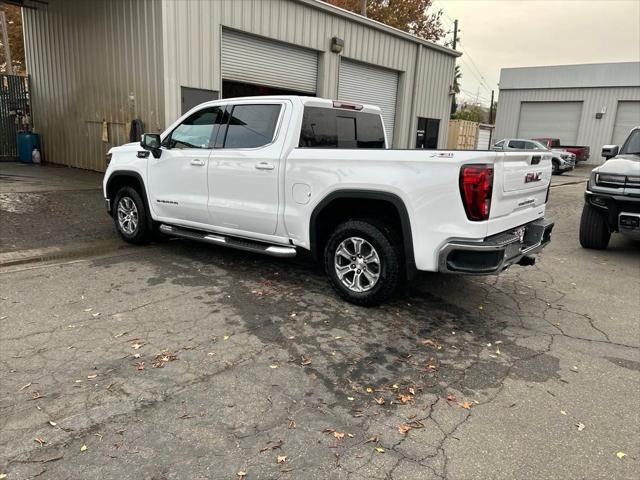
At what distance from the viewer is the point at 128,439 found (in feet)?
8.96

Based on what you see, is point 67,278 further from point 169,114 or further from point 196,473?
point 169,114

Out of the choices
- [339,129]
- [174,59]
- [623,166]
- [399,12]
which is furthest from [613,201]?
[399,12]

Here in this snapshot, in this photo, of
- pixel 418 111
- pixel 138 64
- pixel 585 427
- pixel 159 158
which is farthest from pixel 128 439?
pixel 418 111

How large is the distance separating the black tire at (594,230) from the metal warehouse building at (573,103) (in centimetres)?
2744

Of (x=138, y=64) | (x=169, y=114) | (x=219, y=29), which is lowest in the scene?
(x=169, y=114)

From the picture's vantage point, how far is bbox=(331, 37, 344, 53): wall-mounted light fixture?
1408cm

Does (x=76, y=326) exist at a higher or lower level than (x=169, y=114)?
lower

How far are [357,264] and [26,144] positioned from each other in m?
13.3

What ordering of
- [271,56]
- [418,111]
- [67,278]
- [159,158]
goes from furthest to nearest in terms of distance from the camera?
[418,111], [271,56], [159,158], [67,278]

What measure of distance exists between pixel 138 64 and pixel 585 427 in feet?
36.1

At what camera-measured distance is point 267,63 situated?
12820 mm

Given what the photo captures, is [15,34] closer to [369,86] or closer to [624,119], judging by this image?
[369,86]

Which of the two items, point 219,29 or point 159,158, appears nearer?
point 159,158

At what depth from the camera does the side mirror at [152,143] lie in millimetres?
6211
